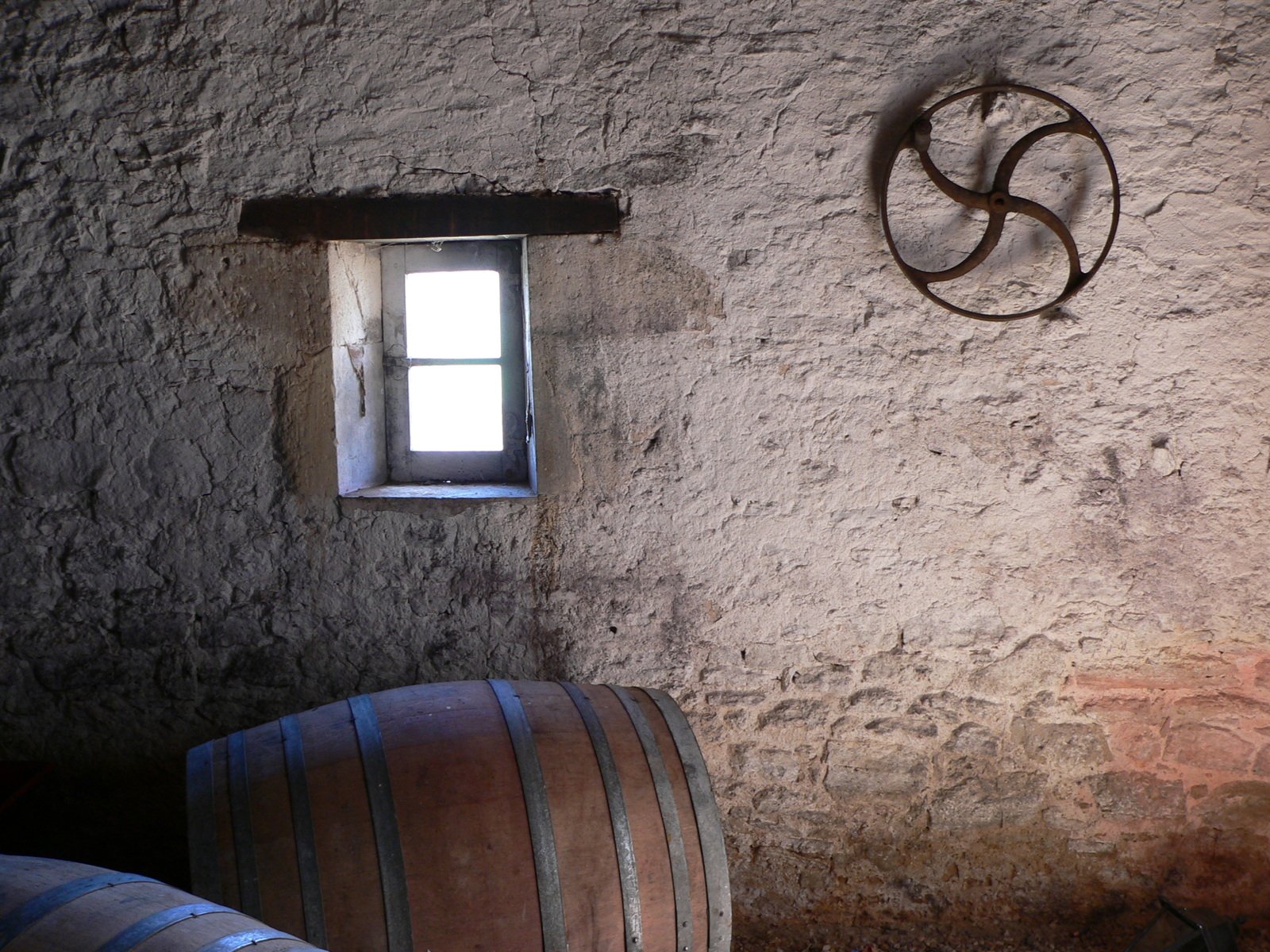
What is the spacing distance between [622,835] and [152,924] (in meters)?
0.89

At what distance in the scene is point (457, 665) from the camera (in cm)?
264

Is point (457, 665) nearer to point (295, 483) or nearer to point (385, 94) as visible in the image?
point (295, 483)

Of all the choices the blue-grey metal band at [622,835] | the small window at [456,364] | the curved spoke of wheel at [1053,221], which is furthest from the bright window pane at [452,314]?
the curved spoke of wheel at [1053,221]

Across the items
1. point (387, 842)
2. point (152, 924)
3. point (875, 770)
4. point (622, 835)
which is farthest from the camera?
point (875, 770)

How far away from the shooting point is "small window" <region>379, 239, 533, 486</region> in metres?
2.84

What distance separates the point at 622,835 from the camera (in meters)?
1.86

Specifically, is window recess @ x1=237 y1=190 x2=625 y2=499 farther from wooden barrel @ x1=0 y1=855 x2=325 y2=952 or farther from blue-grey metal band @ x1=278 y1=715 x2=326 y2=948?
wooden barrel @ x1=0 y1=855 x2=325 y2=952

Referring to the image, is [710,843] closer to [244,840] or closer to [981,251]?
[244,840]

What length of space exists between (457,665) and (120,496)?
1.11 m

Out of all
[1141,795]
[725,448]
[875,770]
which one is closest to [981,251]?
[725,448]

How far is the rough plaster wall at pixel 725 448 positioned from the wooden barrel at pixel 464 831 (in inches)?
26.2

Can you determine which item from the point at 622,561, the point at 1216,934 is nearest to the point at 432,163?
the point at 622,561

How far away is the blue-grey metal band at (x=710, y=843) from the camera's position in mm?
1902

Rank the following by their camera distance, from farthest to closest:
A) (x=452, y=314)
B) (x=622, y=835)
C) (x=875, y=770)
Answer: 1. (x=452, y=314)
2. (x=875, y=770)
3. (x=622, y=835)
